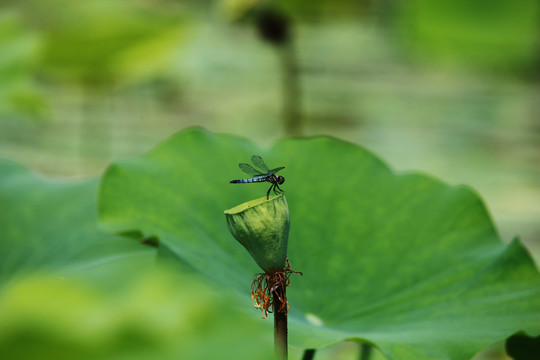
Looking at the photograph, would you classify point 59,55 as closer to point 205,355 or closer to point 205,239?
point 205,239

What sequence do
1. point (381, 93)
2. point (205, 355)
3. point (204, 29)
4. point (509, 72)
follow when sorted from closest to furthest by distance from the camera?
point (205, 355)
point (381, 93)
point (509, 72)
point (204, 29)

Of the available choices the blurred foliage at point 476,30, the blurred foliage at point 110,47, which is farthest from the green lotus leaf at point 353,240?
the blurred foliage at point 476,30

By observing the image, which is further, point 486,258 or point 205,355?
point 486,258

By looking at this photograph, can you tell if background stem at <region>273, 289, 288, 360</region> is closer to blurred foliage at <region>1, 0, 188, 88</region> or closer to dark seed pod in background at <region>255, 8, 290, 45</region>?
blurred foliage at <region>1, 0, 188, 88</region>

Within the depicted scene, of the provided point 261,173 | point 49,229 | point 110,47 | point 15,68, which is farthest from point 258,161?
point 110,47

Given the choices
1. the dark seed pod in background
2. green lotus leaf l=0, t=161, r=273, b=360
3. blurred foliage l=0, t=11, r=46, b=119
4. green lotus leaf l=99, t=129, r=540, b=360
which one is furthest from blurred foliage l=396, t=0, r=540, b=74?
green lotus leaf l=0, t=161, r=273, b=360

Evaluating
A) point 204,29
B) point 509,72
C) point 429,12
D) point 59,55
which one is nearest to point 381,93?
point 429,12
